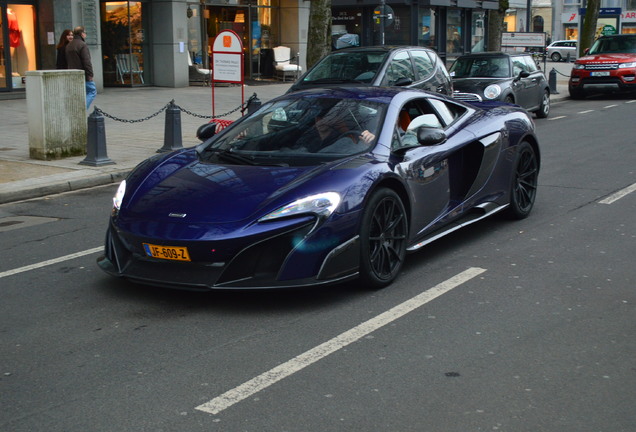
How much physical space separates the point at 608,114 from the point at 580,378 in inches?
704

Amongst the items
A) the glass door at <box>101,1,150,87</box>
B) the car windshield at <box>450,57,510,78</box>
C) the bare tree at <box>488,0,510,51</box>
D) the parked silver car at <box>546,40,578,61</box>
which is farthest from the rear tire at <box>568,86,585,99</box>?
the parked silver car at <box>546,40,578,61</box>

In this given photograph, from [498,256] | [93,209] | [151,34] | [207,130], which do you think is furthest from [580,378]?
[151,34]

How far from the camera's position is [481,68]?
19.8 m

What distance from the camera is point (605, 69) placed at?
2572 cm

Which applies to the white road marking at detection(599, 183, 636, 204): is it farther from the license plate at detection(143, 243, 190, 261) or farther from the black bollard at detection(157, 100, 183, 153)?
the black bollard at detection(157, 100, 183, 153)

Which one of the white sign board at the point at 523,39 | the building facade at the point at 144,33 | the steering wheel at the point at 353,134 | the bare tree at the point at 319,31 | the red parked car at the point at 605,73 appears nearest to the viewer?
the steering wheel at the point at 353,134

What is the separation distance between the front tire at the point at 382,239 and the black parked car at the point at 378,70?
740 cm

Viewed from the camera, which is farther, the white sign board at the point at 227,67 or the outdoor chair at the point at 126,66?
the outdoor chair at the point at 126,66

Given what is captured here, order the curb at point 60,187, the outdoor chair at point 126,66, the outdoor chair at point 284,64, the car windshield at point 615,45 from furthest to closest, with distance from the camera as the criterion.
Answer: the outdoor chair at point 284,64, the car windshield at point 615,45, the outdoor chair at point 126,66, the curb at point 60,187

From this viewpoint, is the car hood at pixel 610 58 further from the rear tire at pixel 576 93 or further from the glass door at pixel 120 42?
the glass door at pixel 120 42

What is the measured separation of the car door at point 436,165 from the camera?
21.9ft

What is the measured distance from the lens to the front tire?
6000 mm

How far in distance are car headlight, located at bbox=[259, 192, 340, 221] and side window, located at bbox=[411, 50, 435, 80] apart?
9.04 metres

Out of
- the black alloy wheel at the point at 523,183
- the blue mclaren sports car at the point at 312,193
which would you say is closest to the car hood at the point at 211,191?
the blue mclaren sports car at the point at 312,193
